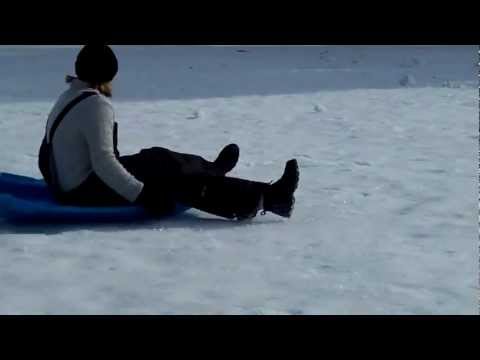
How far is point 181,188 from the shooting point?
12.1 feet

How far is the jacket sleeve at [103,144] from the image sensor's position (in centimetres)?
353

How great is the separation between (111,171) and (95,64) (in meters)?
0.45

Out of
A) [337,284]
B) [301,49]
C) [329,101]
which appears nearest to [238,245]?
[337,284]

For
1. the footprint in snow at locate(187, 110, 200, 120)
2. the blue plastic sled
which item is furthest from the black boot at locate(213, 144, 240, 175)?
the footprint in snow at locate(187, 110, 200, 120)

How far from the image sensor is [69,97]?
358 cm

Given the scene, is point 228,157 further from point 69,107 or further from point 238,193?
point 69,107

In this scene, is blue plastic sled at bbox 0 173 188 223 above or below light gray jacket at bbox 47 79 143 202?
below

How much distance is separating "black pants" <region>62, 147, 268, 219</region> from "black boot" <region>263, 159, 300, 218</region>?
0.05 metres

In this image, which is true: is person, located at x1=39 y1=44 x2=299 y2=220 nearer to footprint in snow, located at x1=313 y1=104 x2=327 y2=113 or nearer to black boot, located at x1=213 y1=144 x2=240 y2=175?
black boot, located at x1=213 y1=144 x2=240 y2=175

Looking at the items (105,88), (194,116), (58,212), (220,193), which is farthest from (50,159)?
→ (194,116)

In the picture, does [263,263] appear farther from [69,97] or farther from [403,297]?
[69,97]

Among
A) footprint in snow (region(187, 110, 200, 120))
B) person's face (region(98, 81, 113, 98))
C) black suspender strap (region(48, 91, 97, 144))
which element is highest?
person's face (region(98, 81, 113, 98))

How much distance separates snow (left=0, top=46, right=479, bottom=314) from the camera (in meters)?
2.93
